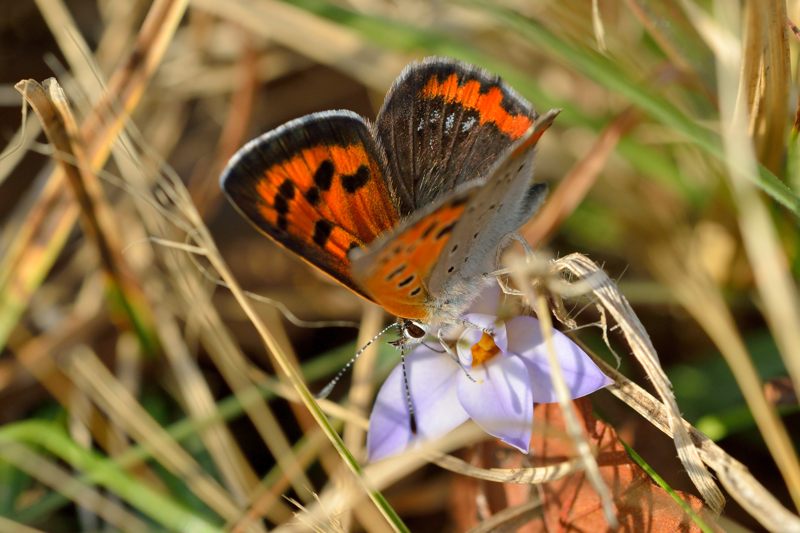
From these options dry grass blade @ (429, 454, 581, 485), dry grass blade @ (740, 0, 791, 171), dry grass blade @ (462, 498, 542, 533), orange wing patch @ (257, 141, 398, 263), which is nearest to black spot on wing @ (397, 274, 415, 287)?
orange wing patch @ (257, 141, 398, 263)

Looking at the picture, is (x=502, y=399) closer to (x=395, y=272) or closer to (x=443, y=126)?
(x=395, y=272)

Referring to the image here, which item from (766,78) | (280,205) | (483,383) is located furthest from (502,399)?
(766,78)

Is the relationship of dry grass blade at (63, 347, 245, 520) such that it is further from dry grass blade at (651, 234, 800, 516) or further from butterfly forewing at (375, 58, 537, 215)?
dry grass blade at (651, 234, 800, 516)

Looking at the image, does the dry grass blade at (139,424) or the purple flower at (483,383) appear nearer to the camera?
the purple flower at (483,383)

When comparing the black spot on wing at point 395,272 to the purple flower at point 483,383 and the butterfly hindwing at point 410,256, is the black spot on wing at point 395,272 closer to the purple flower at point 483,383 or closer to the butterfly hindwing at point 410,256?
the butterfly hindwing at point 410,256

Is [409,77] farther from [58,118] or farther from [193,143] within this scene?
[193,143]

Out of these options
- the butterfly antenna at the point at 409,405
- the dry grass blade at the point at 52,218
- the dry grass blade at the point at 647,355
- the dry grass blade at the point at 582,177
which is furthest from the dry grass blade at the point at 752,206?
the dry grass blade at the point at 52,218

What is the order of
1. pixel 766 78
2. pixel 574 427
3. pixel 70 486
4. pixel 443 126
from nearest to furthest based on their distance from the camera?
pixel 574 427 < pixel 766 78 < pixel 443 126 < pixel 70 486
